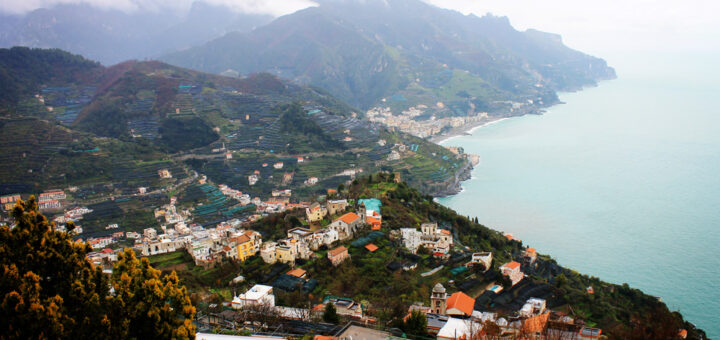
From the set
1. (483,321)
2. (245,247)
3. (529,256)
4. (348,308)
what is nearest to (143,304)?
(348,308)

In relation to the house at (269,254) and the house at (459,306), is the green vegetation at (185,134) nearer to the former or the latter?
the house at (269,254)

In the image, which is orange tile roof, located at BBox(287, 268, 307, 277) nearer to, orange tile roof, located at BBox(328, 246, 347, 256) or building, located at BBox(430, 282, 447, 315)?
orange tile roof, located at BBox(328, 246, 347, 256)

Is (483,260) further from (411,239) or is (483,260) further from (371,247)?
(371,247)

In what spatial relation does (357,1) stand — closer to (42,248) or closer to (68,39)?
(68,39)

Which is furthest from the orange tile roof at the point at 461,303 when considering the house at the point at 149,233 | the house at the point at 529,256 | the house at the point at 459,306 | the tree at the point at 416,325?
the house at the point at 149,233

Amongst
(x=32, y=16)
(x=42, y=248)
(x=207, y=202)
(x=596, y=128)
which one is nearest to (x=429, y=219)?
(x=207, y=202)
